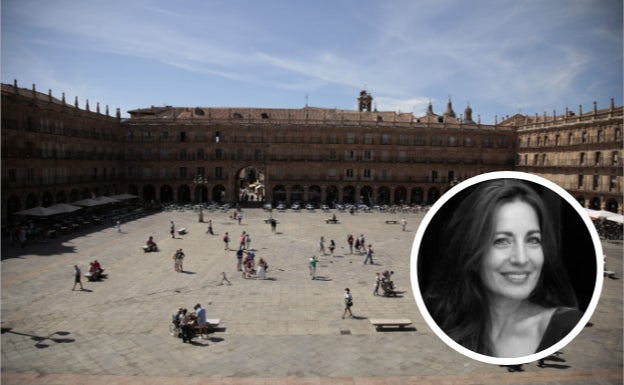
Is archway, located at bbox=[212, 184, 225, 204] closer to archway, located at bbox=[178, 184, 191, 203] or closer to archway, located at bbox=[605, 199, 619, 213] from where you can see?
archway, located at bbox=[178, 184, 191, 203]

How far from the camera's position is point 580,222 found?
9.72 ft

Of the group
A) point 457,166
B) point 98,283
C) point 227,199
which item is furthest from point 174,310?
point 457,166

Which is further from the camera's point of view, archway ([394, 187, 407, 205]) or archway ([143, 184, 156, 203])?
archway ([394, 187, 407, 205])

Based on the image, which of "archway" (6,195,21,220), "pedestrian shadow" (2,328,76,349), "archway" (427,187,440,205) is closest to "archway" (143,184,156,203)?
"archway" (6,195,21,220)

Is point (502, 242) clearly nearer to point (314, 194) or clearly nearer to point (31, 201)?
point (31, 201)

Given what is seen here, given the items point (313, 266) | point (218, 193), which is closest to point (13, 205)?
point (218, 193)

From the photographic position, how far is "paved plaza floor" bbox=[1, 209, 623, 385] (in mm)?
9906

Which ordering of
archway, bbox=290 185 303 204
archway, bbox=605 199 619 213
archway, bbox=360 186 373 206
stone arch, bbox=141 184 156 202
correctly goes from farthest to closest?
archway, bbox=360 186 373 206, archway, bbox=290 185 303 204, stone arch, bbox=141 184 156 202, archway, bbox=605 199 619 213

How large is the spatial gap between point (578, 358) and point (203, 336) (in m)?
10.3

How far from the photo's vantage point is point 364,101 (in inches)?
2383

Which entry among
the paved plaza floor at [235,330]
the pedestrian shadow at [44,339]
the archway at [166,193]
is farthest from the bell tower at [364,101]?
the pedestrian shadow at [44,339]

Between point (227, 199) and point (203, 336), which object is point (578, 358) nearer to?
point (203, 336)

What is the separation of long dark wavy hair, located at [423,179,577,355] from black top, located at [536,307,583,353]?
0.54 ft

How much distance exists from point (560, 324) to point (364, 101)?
59.6m
